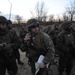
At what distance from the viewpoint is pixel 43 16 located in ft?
177

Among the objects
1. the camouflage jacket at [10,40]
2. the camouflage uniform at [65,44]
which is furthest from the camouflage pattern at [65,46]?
the camouflage jacket at [10,40]

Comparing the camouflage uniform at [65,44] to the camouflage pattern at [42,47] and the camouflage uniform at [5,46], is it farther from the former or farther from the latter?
the camouflage pattern at [42,47]

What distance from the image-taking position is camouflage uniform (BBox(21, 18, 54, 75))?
12.0 ft

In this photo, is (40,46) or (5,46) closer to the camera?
(40,46)

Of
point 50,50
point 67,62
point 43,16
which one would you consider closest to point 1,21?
point 50,50

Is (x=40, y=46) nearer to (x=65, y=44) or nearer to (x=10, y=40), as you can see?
(x=10, y=40)

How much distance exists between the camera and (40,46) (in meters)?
3.83

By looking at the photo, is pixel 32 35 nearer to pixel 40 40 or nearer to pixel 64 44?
pixel 40 40

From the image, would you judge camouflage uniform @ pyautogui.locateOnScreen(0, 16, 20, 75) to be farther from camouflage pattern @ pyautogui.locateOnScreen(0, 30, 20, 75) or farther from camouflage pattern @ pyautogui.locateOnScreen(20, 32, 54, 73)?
camouflage pattern @ pyautogui.locateOnScreen(20, 32, 54, 73)

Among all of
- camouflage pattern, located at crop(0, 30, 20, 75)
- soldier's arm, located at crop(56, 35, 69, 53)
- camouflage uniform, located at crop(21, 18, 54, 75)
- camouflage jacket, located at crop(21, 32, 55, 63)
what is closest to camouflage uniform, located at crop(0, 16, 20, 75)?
camouflage pattern, located at crop(0, 30, 20, 75)

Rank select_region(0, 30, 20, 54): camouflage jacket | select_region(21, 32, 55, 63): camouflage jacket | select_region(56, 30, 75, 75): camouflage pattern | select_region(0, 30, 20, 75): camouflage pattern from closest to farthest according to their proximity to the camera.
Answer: select_region(21, 32, 55, 63): camouflage jacket, select_region(0, 30, 20, 75): camouflage pattern, select_region(0, 30, 20, 54): camouflage jacket, select_region(56, 30, 75, 75): camouflage pattern

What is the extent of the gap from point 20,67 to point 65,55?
2694mm

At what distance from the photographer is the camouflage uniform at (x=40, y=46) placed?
367 cm

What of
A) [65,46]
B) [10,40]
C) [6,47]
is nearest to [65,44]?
[65,46]
